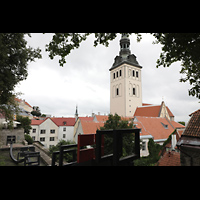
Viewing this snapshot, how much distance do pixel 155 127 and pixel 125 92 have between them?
57.7 ft

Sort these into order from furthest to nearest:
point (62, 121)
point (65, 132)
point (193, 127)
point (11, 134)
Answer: point (62, 121) < point (65, 132) < point (11, 134) < point (193, 127)

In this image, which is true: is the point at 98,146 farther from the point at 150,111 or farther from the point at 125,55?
the point at 125,55

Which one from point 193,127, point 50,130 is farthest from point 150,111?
point 193,127

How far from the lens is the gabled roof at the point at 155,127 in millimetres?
18406

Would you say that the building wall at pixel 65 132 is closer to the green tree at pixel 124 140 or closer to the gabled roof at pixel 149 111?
the green tree at pixel 124 140

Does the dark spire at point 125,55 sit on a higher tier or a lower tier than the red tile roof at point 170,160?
higher

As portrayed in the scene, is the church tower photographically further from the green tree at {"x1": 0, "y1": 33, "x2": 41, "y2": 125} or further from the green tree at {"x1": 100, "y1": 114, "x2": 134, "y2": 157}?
the green tree at {"x1": 0, "y1": 33, "x2": 41, "y2": 125}

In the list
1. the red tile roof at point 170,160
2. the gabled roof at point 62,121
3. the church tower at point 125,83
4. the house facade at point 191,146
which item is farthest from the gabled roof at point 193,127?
the church tower at point 125,83

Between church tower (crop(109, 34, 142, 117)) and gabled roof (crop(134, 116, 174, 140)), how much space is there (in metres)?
13.5

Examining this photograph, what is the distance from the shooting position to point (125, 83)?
121 feet
